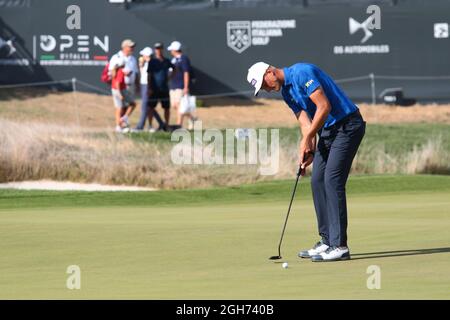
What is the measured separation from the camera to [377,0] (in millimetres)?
33531

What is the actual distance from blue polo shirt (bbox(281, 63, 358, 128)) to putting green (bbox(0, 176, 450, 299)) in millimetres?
1232

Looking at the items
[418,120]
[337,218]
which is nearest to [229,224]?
[337,218]

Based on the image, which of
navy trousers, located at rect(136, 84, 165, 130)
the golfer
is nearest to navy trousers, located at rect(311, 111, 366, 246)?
the golfer

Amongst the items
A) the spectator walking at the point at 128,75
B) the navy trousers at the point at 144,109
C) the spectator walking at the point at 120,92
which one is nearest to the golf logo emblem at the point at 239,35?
the navy trousers at the point at 144,109

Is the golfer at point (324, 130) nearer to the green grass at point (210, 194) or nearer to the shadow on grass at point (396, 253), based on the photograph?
the shadow on grass at point (396, 253)

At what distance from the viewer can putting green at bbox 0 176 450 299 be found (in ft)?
28.6

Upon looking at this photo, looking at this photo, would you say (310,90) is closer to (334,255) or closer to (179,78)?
(334,255)

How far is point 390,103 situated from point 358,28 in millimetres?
2152

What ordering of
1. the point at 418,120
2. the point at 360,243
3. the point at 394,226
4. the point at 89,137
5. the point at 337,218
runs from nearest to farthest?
the point at 337,218 → the point at 360,243 → the point at 394,226 → the point at 89,137 → the point at 418,120

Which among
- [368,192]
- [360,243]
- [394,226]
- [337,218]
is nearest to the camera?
[337,218]

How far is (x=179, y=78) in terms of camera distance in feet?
95.5

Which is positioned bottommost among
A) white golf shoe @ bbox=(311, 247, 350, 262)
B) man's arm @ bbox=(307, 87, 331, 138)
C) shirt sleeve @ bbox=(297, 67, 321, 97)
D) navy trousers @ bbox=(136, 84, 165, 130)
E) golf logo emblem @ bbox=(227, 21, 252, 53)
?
white golf shoe @ bbox=(311, 247, 350, 262)

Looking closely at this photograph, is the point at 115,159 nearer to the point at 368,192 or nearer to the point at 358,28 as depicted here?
the point at 368,192

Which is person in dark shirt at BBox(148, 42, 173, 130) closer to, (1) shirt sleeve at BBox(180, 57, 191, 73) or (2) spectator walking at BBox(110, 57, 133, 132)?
(1) shirt sleeve at BBox(180, 57, 191, 73)
